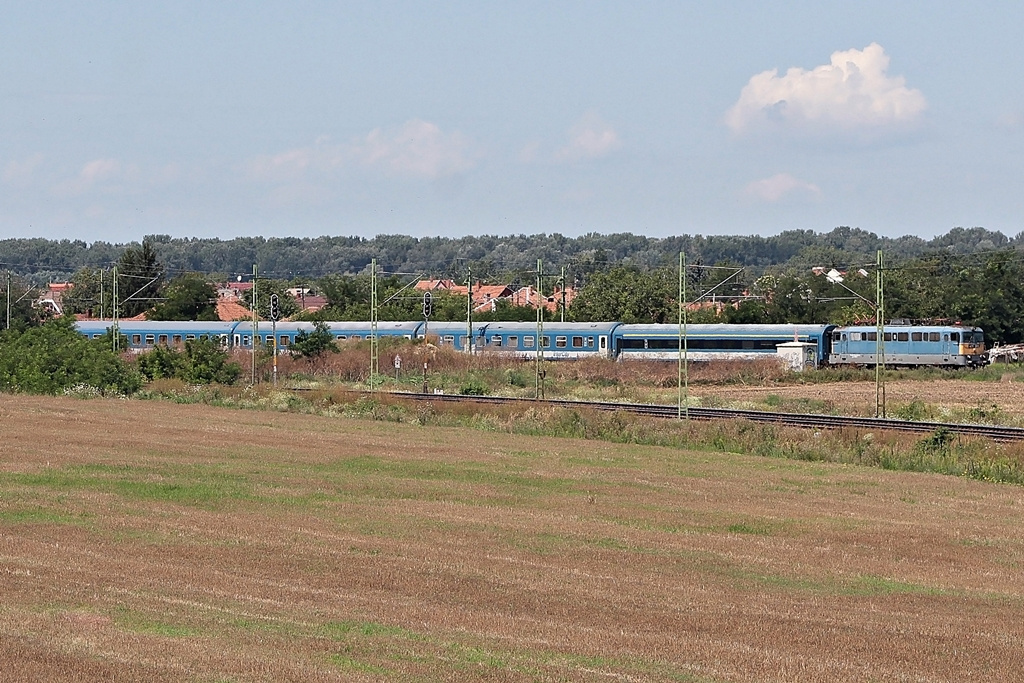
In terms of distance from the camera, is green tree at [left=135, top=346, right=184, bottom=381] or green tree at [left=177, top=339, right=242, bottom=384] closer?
green tree at [left=177, top=339, right=242, bottom=384]

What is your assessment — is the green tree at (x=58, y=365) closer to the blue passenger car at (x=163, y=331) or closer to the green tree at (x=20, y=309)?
the blue passenger car at (x=163, y=331)

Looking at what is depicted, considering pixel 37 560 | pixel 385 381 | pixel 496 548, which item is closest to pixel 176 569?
pixel 37 560

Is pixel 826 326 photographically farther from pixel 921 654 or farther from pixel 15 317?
pixel 921 654

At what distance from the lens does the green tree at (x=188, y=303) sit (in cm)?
10644

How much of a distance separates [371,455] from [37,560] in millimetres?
18027

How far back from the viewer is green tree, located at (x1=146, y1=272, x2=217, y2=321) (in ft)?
349

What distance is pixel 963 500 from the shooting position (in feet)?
101

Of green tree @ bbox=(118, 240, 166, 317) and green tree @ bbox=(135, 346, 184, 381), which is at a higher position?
green tree @ bbox=(118, 240, 166, 317)

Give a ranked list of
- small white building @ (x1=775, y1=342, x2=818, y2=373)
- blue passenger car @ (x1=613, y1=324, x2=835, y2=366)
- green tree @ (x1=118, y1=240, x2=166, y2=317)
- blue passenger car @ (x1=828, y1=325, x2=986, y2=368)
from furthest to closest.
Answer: green tree @ (x1=118, y1=240, x2=166, y2=317), blue passenger car @ (x1=828, y1=325, x2=986, y2=368), blue passenger car @ (x1=613, y1=324, x2=835, y2=366), small white building @ (x1=775, y1=342, x2=818, y2=373)

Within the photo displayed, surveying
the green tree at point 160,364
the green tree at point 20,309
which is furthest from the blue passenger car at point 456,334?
the green tree at point 20,309

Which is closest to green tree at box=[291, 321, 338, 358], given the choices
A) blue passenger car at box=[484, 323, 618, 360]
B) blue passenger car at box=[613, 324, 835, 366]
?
blue passenger car at box=[484, 323, 618, 360]

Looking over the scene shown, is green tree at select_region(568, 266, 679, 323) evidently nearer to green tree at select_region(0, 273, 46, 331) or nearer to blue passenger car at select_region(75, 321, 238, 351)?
blue passenger car at select_region(75, 321, 238, 351)

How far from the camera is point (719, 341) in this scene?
8350cm

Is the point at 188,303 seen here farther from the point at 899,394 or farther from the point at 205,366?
the point at 899,394
